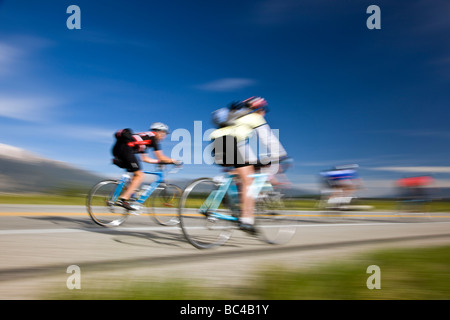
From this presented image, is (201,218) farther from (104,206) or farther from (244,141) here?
(104,206)

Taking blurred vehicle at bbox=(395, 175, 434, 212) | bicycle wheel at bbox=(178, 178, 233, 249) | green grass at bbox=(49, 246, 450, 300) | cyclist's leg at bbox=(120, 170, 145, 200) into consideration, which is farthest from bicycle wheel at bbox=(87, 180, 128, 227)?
blurred vehicle at bbox=(395, 175, 434, 212)

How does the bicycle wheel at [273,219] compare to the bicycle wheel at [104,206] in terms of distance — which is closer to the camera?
the bicycle wheel at [273,219]

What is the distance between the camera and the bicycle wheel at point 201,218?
16.8ft

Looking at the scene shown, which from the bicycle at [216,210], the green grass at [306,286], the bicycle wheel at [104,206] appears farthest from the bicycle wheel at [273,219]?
the bicycle wheel at [104,206]

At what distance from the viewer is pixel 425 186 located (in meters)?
15.1

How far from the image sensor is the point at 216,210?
5.26m

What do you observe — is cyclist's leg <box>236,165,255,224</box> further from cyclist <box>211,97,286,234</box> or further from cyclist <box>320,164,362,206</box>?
cyclist <box>320,164,362,206</box>

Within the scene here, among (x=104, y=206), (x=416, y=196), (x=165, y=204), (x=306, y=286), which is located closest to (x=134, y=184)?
(x=104, y=206)

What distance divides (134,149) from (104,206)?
1174 mm

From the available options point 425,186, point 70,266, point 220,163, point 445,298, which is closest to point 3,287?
point 70,266

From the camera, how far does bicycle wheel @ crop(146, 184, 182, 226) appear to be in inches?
309

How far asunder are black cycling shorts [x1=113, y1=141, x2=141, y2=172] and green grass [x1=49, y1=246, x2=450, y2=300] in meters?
4.10

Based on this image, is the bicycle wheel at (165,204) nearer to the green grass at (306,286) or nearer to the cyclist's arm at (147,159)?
the cyclist's arm at (147,159)

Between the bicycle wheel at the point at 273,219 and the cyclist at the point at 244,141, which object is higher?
the cyclist at the point at 244,141
